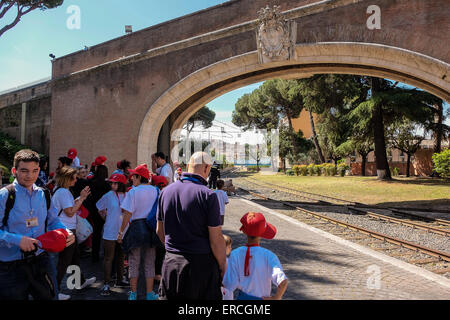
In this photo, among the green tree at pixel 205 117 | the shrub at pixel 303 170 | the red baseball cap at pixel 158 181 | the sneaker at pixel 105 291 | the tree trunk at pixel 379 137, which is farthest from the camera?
the green tree at pixel 205 117

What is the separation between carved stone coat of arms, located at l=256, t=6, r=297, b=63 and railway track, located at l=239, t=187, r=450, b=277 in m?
5.75

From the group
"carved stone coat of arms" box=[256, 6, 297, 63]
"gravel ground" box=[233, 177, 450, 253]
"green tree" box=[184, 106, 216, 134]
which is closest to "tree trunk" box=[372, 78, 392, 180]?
"gravel ground" box=[233, 177, 450, 253]

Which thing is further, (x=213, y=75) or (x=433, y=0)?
(x=213, y=75)

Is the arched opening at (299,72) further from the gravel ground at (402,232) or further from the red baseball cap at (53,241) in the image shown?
the red baseball cap at (53,241)

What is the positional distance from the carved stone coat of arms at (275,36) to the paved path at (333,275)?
6513 mm

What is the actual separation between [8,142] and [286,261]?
52.4 ft

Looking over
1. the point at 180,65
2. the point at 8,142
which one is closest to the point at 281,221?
the point at 180,65

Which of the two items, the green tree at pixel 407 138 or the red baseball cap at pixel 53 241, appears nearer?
the red baseball cap at pixel 53 241

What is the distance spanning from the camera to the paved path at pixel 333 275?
4.12 m

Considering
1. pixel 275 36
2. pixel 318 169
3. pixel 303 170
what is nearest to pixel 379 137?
pixel 318 169

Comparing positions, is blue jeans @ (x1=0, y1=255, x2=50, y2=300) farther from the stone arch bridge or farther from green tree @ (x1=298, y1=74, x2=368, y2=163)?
green tree @ (x1=298, y1=74, x2=368, y2=163)

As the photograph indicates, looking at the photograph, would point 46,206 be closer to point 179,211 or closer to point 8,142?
point 179,211

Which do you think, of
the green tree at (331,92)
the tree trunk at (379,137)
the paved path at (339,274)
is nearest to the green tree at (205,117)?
the green tree at (331,92)
